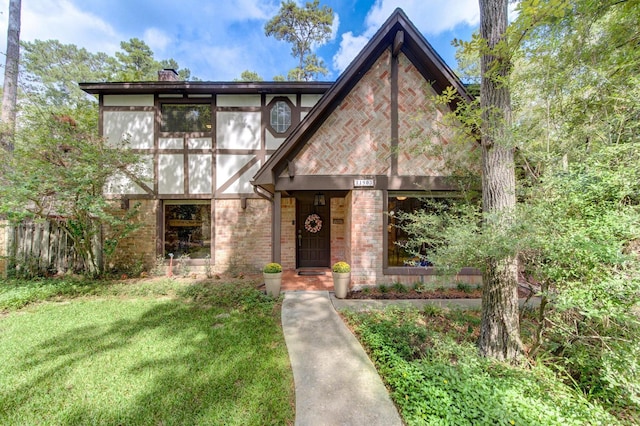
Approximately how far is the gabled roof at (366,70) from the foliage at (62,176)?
4438 millimetres

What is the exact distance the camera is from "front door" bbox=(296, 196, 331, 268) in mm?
8680

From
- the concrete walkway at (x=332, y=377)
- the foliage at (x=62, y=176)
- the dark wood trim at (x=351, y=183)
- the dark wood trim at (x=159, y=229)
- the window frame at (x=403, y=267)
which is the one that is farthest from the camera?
the dark wood trim at (x=159, y=229)

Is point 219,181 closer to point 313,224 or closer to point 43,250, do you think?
point 313,224

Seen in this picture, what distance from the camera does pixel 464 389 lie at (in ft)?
8.19

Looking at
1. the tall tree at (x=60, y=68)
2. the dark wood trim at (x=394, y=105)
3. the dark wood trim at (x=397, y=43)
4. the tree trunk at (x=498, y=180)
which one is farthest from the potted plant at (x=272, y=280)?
the tall tree at (x=60, y=68)

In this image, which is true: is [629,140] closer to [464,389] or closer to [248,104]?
[464,389]

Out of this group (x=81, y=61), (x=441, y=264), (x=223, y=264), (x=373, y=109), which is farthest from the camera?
(x=81, y=61)

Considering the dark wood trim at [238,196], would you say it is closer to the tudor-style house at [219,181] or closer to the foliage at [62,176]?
the tudor-style house at [219,181]

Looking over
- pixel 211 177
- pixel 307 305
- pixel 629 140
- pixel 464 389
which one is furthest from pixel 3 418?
pixel 629 140

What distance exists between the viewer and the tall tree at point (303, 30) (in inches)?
623

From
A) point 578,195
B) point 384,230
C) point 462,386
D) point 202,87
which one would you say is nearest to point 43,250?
point 202,87

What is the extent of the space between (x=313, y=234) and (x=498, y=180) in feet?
19.9

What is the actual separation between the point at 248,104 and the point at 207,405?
807cm

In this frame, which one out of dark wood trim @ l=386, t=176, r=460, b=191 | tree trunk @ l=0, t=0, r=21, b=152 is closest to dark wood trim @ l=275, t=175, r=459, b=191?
dark wood trim @ l=386, t=176, r=460, b=191
